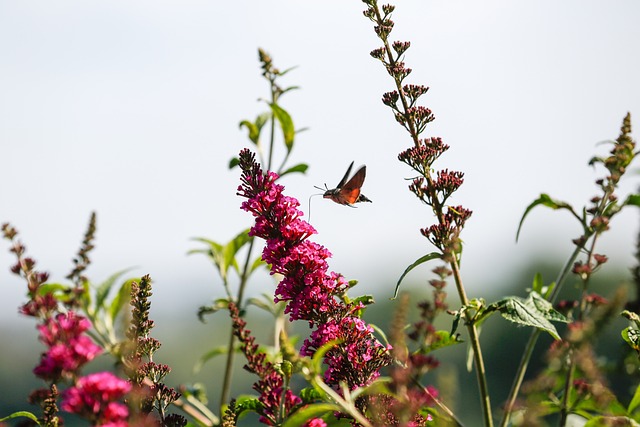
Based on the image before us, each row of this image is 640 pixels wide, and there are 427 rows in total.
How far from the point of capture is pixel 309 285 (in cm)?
199

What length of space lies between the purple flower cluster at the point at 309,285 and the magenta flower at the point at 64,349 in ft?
2.00

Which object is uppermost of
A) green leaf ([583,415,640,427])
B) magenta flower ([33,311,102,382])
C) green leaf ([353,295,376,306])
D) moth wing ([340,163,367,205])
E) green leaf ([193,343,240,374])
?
moth wing ([340,163,367,205])

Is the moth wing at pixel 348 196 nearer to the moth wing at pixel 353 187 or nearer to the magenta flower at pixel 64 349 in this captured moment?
the moth wing at pixel 353 187

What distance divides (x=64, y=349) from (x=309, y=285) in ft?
2.58

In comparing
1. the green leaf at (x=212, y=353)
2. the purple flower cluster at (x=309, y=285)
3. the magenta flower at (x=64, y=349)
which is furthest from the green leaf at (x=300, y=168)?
the magenta flower at (x=64, y=349)

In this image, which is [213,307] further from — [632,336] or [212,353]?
[632,336]

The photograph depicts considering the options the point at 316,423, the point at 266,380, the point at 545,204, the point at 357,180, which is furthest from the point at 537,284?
the point at 266,380

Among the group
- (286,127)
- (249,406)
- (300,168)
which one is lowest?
(249,406)

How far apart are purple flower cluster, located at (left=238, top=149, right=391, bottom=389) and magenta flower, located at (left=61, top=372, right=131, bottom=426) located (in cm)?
61

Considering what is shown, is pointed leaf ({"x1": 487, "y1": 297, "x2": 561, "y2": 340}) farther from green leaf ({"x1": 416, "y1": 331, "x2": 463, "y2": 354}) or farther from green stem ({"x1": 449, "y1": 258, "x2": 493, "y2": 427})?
green leaf ({"x1": 416, "y1": 331, "x2": 463, "y2": 354})

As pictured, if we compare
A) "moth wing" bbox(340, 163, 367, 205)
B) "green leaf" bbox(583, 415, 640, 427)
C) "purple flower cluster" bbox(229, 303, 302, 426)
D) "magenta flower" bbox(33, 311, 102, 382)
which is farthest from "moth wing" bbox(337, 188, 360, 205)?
"magenta flower" bbox(33, 311, 102, 382)

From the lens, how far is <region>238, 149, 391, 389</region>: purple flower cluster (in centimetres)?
182

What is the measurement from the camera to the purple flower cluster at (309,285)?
5.97 ft

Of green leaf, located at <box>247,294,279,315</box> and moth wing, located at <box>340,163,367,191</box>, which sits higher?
moth wing, located at <box>340,163,367,191</box>
